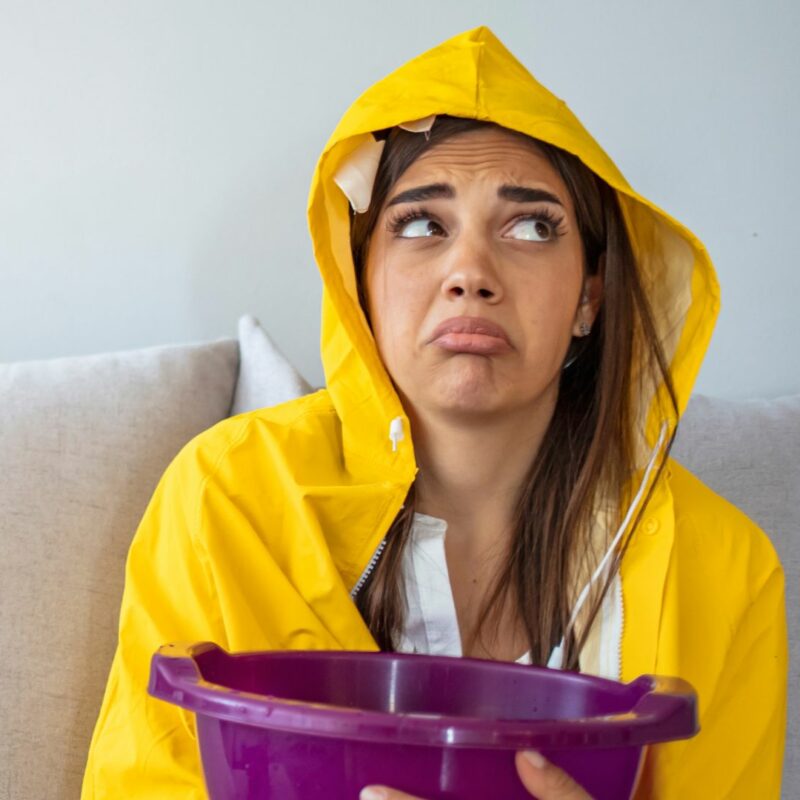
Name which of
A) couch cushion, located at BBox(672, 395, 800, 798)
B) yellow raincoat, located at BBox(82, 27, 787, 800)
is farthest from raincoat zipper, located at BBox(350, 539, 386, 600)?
couch cushion, located at BBox(672, 395, 800, 798)

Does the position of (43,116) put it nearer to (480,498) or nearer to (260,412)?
(260,412)

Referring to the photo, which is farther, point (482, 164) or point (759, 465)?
point (759, 465)

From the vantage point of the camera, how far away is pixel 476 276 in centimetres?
113

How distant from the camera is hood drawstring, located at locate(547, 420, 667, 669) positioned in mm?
1186

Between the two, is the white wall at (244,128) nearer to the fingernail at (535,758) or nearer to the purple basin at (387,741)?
the purple basin at (387,741)

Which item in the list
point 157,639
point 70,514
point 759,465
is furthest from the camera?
point 759,465

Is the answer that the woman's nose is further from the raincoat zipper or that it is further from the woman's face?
the raincoat zipper

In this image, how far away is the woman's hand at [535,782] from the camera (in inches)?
24.3

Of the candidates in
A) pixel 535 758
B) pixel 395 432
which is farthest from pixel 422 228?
pixel 535 758

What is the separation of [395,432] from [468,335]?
14 cm

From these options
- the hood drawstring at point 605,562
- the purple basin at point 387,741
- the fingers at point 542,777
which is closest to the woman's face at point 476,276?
the hood drawstring at point 605,562

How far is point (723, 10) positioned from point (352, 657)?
4.03 feet

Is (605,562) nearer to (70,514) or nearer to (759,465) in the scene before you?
(759,465)

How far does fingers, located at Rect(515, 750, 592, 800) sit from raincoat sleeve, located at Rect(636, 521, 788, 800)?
0.52 m
